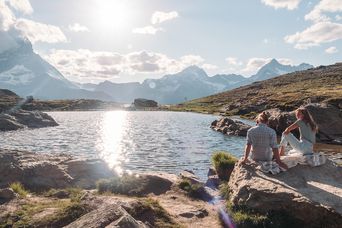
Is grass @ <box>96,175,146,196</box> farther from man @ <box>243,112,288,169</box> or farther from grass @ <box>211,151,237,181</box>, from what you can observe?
man @ <box>243,112,288,169</box>

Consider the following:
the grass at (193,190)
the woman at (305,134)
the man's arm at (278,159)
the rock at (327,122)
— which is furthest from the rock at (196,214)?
the rock at (327,122)

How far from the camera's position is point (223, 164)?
2712cm

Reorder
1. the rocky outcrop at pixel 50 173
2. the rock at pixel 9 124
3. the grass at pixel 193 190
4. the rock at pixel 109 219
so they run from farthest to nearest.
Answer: the rock at pixel 9 124 < the rocky outcrop at pixel 50 173 < the grass at pixel 193 190 < the rock at pixel 109 219

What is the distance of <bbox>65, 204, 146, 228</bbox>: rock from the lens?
12548mm

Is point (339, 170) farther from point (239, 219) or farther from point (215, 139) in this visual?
point (215, 139)

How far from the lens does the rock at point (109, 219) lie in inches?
494

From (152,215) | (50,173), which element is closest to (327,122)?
(50,173)

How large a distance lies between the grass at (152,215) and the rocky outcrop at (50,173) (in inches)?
358

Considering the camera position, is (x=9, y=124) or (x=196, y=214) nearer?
(x=196, y=214)

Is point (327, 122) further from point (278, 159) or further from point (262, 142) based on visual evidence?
point (278, 159)

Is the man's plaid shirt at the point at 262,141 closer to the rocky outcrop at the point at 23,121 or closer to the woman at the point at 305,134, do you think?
the woman at the point at 305,134

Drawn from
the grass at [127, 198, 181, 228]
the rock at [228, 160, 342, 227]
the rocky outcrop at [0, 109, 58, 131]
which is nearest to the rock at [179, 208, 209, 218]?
the grass at [127, 198, 181, 228]

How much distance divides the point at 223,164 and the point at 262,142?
26.7 feet

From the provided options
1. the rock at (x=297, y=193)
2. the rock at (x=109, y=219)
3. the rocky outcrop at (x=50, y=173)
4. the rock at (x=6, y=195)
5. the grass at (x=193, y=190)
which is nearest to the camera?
the rock at (x=109, y=219)
